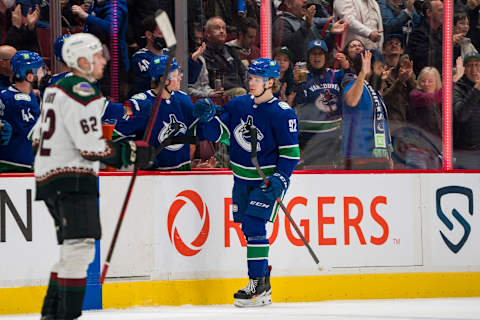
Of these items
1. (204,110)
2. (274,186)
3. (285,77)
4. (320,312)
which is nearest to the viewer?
(320,312)

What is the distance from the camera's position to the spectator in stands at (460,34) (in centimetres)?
577

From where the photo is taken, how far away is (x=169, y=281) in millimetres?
4672

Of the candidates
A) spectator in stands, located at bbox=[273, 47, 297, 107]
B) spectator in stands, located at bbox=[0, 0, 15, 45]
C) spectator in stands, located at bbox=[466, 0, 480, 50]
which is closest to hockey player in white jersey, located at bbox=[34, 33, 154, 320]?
spectator in stands, located at bbox=[0, 0, 15, 45]

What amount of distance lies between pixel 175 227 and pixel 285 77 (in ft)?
4.51

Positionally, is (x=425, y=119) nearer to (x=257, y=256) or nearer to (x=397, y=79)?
(x=397, y=79)

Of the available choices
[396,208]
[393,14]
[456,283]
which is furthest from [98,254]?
[393,14]

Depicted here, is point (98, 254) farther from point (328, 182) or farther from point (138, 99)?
point (328, 182)

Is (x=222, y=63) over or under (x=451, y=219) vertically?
over

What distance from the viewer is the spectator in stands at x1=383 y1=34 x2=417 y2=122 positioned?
5770 millimetres

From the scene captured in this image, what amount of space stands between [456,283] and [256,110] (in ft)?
5.37

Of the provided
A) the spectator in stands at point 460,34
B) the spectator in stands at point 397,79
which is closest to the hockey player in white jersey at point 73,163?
the spectator in stands at point 397,79

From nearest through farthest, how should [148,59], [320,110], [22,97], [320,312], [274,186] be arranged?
[320,312]
[274,186]
[22,97]
[148,59]
[320,110]

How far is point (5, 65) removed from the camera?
512 centimetres

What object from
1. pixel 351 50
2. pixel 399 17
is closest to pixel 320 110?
pixel 351 50
